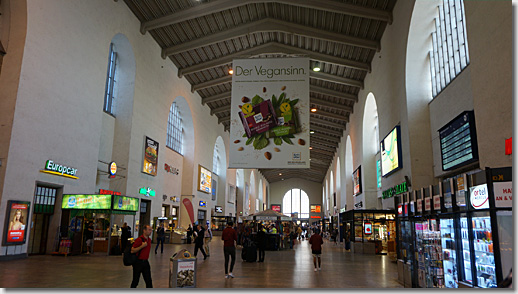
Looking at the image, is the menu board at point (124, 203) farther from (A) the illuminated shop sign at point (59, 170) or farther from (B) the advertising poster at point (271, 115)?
(B) the advertising poster at point (271, 115)

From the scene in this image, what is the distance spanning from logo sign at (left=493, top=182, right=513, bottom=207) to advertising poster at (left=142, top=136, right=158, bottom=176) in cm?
1547

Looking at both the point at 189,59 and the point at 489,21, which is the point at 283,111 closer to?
the point at 489,21

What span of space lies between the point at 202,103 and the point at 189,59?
5488mm

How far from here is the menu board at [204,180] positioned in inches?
1009

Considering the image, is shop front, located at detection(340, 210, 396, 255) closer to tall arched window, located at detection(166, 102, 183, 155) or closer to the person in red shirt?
tall arched window, located at detection(166, 102, 183, 155)

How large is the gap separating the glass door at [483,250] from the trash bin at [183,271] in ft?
13.8

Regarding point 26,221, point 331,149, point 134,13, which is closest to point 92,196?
point 26,221

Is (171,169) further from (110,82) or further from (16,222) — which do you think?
(16,222)

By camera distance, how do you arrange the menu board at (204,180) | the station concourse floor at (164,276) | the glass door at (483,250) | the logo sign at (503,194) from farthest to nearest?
the menu board at (204,180) < the station concourse floor at (164,276) < the glass door at (483,250) < the logo sign at (503,194)

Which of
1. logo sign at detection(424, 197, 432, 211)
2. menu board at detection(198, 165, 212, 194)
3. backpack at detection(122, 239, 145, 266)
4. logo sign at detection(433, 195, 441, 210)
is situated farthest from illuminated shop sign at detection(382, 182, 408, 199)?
menu board at detection(198, 165, 212, 194)

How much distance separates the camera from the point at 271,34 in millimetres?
18531

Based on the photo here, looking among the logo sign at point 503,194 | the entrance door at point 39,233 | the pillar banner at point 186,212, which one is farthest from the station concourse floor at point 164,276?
the pillar banner at point 186,212

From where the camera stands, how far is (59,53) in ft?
38.0

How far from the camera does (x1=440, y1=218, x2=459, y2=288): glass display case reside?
5336mm
